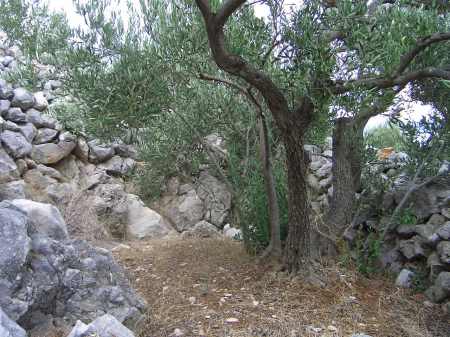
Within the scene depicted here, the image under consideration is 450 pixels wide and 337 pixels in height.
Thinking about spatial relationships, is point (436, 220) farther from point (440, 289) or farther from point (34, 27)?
point (34, 27)

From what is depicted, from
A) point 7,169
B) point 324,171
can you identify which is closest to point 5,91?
point 7,169

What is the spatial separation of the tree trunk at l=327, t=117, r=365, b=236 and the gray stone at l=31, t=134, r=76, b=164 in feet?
24.9

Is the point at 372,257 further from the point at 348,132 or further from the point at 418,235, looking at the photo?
the point at 348,132

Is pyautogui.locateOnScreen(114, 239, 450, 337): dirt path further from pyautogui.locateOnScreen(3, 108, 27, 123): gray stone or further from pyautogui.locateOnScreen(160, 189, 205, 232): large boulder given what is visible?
pyautogui.locateOnScreen(3, 108, 27, 123): gray stone

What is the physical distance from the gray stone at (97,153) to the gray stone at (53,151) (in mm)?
551

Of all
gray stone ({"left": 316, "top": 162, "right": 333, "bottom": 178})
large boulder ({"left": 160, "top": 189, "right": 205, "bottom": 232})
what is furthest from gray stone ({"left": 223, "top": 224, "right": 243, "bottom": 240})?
gray stone ({"left": 316, "top": 162, "right": 333, "bottom": 178})

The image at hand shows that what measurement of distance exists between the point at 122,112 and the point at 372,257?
4.26 meters

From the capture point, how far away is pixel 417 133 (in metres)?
6.96

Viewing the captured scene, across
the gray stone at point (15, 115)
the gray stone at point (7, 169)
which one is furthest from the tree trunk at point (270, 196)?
the gray stone at point (15, 115)

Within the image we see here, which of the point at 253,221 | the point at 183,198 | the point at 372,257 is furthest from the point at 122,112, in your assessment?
the point at 183,198

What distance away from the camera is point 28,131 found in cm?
1155

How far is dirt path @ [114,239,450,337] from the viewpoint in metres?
4.86

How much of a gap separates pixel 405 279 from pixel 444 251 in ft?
2.34

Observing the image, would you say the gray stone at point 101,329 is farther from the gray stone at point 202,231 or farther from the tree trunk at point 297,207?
the gray stone at point 202,231
